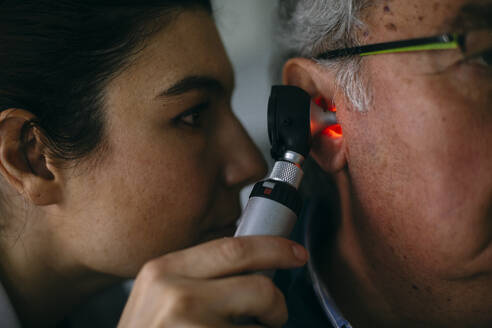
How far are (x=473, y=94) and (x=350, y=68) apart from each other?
255mm

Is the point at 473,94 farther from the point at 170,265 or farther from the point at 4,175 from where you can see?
the point at 4,175

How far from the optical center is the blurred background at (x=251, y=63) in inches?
70.9

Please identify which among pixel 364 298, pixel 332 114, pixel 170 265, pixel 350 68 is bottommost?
pixel 364 298

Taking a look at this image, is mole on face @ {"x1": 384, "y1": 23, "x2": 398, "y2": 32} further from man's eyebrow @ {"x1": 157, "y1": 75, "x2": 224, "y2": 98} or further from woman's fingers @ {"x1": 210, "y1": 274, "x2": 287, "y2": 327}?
woman's fingers @ {"x1": 210, "y1": 274, "x2": 287, "y2": 327}

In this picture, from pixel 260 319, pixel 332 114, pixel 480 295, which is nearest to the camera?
pixel 260 319

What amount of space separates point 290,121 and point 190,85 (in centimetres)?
25

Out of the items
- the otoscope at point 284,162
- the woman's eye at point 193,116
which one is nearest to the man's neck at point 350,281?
the otoscope at point 284,162

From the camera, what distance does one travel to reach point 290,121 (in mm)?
929

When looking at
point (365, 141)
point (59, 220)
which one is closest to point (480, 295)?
point (365, 141)

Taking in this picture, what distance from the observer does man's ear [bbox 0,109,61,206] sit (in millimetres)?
930

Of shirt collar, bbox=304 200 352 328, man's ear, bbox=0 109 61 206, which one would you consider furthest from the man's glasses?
man's ear, bbox=0 109 61 206

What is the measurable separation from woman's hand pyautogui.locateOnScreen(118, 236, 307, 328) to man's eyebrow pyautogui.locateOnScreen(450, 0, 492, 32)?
1.73 ft

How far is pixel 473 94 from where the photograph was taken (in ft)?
2.61

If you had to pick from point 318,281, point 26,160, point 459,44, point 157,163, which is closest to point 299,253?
point 318,281
